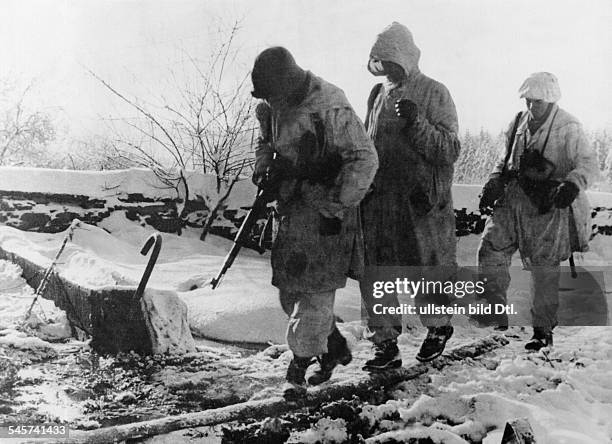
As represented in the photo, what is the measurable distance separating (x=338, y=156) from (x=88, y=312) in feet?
4.44

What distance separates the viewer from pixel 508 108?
305 cm

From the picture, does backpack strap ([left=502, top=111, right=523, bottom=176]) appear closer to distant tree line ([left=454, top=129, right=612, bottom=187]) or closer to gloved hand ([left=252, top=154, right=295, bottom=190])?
distant tree line ([left=454, top=129, right=612, bottom=187])

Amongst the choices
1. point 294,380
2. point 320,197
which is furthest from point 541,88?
point 294,380

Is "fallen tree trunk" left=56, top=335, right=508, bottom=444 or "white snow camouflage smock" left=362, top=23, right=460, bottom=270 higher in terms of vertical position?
"white snow camouflage smock" left=362, top=23, right=460, bottom=270

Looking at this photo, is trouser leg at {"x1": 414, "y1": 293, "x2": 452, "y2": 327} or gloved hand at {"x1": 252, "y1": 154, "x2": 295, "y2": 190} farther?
trouser leg at {"x1": 414, "y1": 293, "x2": 452, "y2": 327}

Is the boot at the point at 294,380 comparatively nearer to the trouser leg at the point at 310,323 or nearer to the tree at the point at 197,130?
the trouser leg at the point at 310,323

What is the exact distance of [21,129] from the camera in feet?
9.96

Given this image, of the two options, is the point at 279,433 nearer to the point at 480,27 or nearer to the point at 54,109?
the point at 54,109

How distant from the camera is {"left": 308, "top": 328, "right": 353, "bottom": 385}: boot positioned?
2867mm

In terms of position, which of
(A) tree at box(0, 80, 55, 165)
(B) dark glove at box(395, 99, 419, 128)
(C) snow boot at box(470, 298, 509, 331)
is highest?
(B) dark glove at box(395, 99, 419, 128)

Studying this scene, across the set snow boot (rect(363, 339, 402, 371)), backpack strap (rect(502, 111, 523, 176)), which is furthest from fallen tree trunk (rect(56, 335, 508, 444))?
backpack strap (rect(502, 111, 523, 176))

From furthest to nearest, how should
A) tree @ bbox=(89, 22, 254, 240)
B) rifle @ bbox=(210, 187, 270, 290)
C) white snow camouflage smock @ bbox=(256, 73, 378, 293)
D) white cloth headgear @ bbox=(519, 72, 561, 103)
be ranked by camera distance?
white cloth headgear @ bbox=(519, 72, 561, 103), tree @ bbox=(89, 22, 254, 240), rifle @ bbox=(210, 187, 270, 290), white snow camouflage smock @ bbox=(256, 73, 378, 293)

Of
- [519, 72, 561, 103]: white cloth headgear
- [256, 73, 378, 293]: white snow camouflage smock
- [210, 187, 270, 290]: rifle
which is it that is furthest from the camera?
[519, 72, 561, 103]: white cloth headgear

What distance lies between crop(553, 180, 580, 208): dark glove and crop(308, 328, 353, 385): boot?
1240mm
